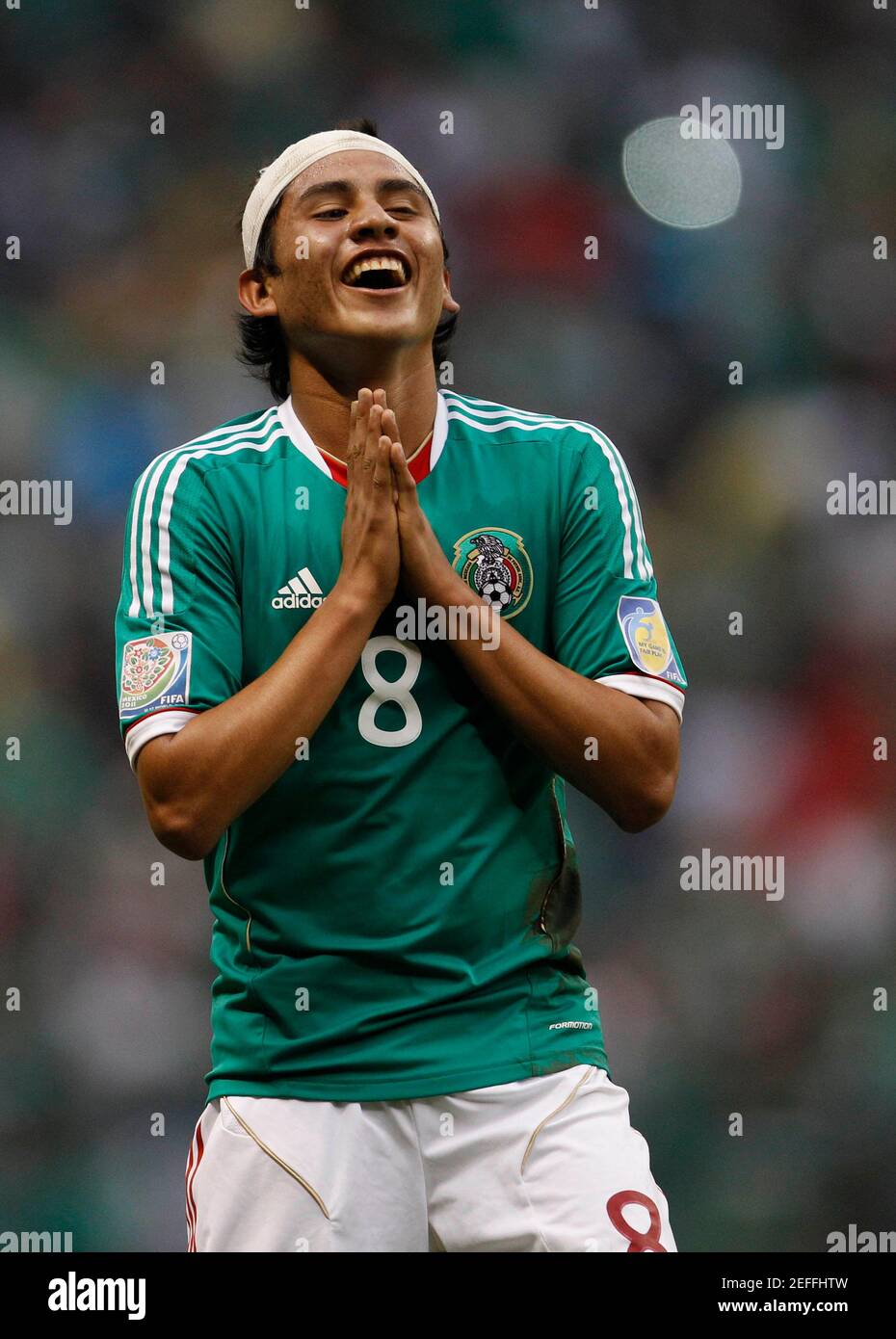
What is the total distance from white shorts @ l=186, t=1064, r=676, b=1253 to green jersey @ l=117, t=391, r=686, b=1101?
0.03 m

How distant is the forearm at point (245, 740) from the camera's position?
194cm

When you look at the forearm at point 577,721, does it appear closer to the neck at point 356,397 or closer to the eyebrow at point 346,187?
the neck at point 356,397

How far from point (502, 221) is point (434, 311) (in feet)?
8.18

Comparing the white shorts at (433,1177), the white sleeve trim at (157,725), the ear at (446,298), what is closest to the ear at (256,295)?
the ear at (446,298)

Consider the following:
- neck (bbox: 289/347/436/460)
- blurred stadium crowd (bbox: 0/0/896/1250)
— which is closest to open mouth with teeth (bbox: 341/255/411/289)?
neck (bbox: 289/347/436/460)

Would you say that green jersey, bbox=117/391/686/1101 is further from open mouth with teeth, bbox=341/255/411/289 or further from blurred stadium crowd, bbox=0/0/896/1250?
blurred stadium crowd, bbox=0/0/896/1250

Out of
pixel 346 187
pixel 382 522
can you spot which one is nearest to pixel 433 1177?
pixel 382 522

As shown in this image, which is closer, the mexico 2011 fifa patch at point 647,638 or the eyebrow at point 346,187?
the mexico 2011 fifa patch at point 647,638

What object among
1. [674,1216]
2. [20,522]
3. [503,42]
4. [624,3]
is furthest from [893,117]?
[674,1216]

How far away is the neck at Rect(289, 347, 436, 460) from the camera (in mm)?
2271

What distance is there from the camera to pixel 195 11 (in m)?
4.61

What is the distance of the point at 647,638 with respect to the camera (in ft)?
7.04

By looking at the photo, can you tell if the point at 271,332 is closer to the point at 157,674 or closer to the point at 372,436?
the point at 372,436

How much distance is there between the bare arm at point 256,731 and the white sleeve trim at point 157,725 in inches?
0.4
